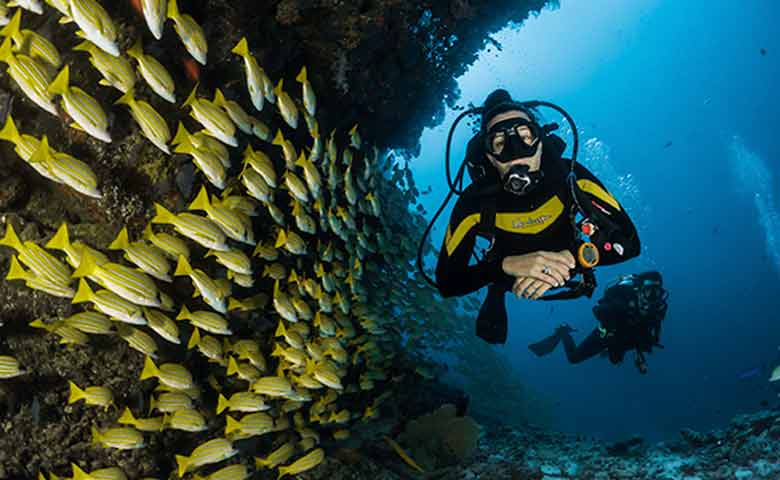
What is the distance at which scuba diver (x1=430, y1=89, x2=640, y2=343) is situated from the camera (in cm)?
375

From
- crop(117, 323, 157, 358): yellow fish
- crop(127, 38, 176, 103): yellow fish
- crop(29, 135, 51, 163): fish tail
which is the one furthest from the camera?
crop(117, 323, 157, 358): yellow fish

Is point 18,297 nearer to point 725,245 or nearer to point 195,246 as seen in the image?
point 195,246

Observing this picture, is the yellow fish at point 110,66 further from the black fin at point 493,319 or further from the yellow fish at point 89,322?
the black fin at point 493,319

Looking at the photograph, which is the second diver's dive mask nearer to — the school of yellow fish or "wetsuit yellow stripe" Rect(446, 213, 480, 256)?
"wetsuit yellow stripe" Rect(446, 213, 480, 256)

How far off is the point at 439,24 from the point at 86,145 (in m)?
5.80

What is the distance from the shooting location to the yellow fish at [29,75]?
8.42 feet

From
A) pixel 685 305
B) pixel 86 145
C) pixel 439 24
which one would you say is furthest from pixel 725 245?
pixel 86 145

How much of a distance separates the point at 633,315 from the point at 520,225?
4966 mm

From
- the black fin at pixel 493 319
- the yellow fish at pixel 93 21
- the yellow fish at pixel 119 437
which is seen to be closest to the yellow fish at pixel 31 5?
the yellow fish at pixel 93 21

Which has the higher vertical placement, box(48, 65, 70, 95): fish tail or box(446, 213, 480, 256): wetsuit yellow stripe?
box(446, 213, 480, 256): wetsuit yellow stripe

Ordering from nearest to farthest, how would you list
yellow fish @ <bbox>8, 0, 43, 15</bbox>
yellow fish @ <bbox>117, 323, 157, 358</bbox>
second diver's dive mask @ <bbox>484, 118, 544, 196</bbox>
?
1. yellow fish @ <bbox>8, 0, 43, 15</bbox>
2. yellow fish @ <bbox>117, 323, 157, 358</bbox>
3. second diver's dive mask @ <bbox>484, 118, 544, 196</bbox>

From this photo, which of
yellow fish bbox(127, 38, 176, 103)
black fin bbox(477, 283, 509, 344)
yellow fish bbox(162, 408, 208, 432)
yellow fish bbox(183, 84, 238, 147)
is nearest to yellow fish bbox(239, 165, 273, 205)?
yellow fish bbox(183, 84, 238, 147)

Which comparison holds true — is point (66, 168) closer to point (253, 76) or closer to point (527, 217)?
point (253, 76)

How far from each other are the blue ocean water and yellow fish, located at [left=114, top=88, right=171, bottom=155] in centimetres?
5518
